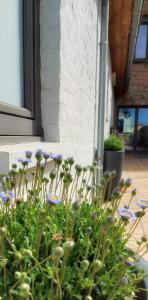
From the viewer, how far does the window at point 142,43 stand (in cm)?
901

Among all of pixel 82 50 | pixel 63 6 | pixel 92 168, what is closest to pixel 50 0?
pixel 63 6

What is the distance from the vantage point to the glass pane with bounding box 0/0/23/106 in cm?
130

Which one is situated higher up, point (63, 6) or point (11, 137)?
point (63, 6)

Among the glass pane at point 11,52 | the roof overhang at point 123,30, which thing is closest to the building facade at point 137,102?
the roof overhang at point 123,30

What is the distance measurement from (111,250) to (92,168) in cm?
36

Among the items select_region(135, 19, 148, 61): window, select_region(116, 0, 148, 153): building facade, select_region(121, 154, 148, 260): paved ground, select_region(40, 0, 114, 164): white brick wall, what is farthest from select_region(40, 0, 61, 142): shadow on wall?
select_region(135, 19, 148, 61): window

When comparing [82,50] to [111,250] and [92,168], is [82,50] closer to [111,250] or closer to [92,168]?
[92,168]

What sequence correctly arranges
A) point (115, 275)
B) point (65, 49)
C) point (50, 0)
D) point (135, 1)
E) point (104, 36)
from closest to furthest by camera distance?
point (115, 275)
point (50, 0)
point (65, 49)
point (104, 36)
point (135, 1)

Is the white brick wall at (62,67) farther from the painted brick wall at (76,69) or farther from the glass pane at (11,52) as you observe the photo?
the glass pane at (11,52)

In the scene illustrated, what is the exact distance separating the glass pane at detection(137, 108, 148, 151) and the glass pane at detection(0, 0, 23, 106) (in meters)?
8.65

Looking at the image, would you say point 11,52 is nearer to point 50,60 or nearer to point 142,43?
point 50,60

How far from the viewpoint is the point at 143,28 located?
9008 mm

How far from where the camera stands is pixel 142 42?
9164 millimetres

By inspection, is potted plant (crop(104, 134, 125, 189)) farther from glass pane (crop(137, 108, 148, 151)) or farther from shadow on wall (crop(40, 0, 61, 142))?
glass pane (crop(137, 108, 148, 151))
